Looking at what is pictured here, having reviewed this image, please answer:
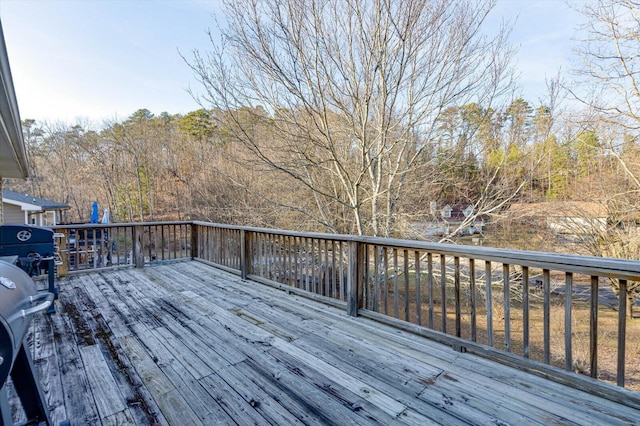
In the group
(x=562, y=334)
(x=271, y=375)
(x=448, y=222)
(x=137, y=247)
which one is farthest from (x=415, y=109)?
(x=562, y=334)

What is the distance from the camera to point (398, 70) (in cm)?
525

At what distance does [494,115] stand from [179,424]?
633cm

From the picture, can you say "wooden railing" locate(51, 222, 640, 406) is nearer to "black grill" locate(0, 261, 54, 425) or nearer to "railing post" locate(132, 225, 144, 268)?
"railing post" locate(132, 225, 144, 268)

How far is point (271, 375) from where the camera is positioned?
Answer: 2123mm

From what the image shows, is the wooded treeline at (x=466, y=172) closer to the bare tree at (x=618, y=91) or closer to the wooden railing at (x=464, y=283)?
the bare tree at (x=618, y=91)

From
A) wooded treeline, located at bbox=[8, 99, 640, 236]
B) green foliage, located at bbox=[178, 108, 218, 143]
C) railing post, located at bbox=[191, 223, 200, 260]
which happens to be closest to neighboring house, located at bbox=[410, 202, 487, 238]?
wooded treeline, located at bbox=[8, 99, 640, 236]

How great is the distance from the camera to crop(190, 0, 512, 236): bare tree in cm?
482

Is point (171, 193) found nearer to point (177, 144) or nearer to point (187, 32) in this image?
point (177, 144)

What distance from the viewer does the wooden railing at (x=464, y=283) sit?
194 centimetres

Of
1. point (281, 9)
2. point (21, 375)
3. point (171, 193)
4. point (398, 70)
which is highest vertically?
point (281, 9)

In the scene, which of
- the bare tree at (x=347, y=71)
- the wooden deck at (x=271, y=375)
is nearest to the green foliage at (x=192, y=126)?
the bare tree at (x=347, y=71)

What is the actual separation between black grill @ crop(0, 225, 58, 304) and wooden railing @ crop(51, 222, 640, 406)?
145cm

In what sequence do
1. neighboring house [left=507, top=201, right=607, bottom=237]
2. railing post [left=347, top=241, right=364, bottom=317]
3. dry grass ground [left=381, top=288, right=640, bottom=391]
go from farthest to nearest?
1. neighboring house [left=507, top=201, right=607, bottom=237]
2. dry grass ground [left=381, top=288, right=640, bottom=391]
3. railing post [left=347, top=241, right=364, bottom=317]

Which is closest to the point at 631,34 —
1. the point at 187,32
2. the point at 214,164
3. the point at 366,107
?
the point at 366,107
